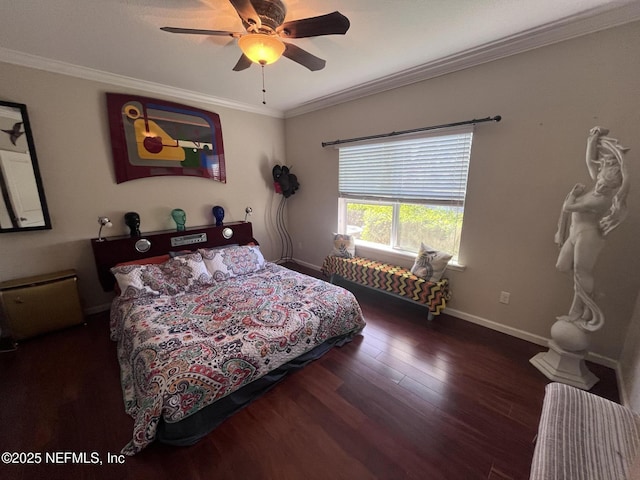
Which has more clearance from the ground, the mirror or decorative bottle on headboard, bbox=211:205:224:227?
the mirror

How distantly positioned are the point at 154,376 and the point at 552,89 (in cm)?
340

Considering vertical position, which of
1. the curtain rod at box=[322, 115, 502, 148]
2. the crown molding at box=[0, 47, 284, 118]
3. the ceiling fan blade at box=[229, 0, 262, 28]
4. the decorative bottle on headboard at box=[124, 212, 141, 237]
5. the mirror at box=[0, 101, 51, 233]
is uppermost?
the crown molding at box=[0, 47, 284, 118]

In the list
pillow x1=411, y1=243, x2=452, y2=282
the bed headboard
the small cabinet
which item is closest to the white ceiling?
the bed headboard

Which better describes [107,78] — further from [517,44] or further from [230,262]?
[517,44]

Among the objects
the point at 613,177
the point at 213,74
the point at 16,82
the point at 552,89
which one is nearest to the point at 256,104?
the point at 213,74

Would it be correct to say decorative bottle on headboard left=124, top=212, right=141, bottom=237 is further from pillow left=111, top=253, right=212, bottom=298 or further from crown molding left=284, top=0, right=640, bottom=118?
crown molding left=284, top=0, right=640, bottom=118

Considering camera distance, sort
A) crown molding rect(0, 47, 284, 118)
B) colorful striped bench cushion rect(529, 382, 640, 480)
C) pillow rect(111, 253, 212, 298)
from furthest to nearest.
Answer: pillow rect(111, 253, 212, 298), crown molding rect(0, 47, 284, 118), colorful striped bench cushion rect(529, 382, 640, 480)

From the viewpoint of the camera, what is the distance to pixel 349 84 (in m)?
2.88

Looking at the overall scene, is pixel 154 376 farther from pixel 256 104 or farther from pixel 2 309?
pixel 256 104

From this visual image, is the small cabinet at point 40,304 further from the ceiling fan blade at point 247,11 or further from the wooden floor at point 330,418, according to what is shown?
the ceiling fan blade at point 247,11

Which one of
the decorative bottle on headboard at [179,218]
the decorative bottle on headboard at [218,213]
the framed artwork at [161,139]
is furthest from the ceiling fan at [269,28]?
the decorative bottle on headboard at [218,213]

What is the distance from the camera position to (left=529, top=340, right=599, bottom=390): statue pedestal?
175cm

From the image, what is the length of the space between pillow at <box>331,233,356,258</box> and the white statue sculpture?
2064mm

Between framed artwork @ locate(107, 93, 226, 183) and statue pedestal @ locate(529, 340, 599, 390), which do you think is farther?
framed artwork @ locate(107, 93, 226, 183)
